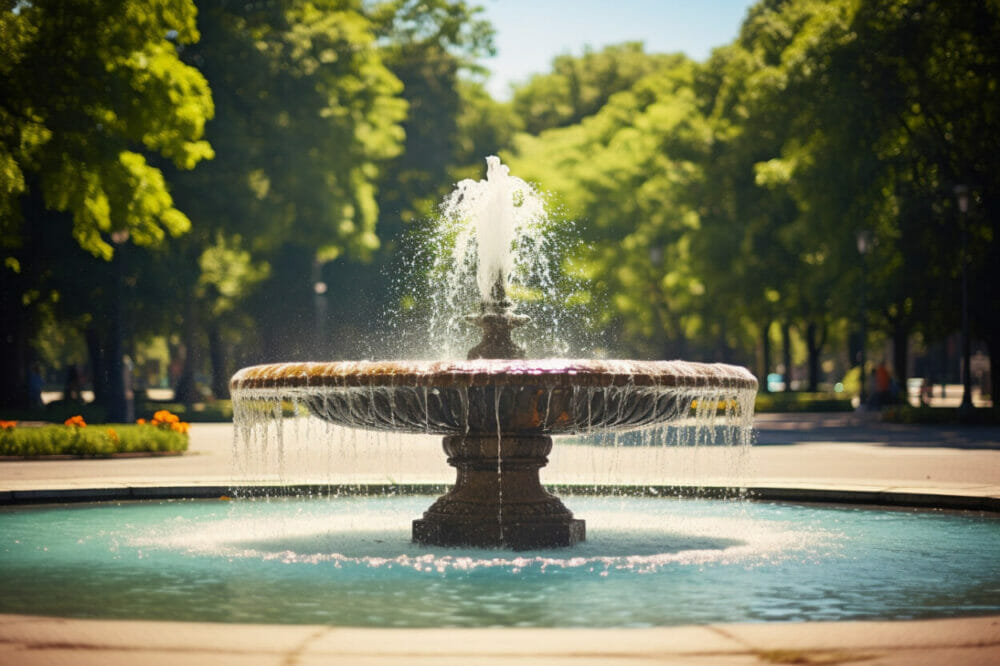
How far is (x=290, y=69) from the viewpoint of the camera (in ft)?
141

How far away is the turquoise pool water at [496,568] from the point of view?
311 inches

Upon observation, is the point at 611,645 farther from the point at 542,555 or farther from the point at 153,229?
the point at 153,229

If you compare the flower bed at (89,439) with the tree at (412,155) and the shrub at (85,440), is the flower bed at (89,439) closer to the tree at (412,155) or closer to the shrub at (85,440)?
the shrub at (85,440)

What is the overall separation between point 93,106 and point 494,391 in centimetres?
1674

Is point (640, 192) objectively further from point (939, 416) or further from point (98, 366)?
point (939, 416)

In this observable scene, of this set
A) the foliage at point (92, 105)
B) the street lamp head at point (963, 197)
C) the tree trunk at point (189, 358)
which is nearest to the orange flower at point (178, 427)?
the foliage at point (92, 105)

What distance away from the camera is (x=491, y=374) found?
1016 cm

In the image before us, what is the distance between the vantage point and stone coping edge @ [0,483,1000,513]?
13.8 metres

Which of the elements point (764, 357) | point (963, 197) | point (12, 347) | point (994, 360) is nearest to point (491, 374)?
point (963, 197)

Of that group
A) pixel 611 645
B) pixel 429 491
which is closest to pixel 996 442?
pixel 429 491

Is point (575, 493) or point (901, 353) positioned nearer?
point (575, 493)

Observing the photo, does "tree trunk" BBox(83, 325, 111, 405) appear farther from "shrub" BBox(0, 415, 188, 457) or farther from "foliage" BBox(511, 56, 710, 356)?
"shrub" BBox(0, 415, 188, 457)

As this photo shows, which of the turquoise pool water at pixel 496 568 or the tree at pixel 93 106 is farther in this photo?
the tree at pixel 93 106

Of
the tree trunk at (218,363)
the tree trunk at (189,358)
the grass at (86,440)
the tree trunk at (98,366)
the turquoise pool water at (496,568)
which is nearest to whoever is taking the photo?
the turquoise pool water at (496,568)
